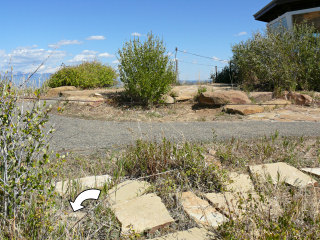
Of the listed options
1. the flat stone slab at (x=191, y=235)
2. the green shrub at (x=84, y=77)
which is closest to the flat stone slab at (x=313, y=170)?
the flat stone slab at (x=191, y=235)

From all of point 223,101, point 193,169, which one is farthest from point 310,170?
point 223,101

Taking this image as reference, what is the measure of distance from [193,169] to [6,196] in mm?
1615

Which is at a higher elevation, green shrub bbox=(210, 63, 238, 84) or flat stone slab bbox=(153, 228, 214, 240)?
green shrub bbox=(210, 63, 238, 84)

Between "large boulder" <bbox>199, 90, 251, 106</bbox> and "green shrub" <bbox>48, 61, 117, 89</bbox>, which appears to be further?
"green shrub" <bbox>48, 61, 117, 89</bbox>

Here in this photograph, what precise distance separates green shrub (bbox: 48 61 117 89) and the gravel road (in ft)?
19.4

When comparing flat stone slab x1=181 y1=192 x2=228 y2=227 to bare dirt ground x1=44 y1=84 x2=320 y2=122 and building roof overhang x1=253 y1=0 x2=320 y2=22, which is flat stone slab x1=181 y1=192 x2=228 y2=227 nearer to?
bare dirt ground x1=44 y1=84 x2=320 y2=122

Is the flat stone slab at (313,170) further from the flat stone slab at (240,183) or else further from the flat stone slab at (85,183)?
the flat stone slab at (85,183)

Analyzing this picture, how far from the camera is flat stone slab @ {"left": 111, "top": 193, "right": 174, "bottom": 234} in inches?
90.5

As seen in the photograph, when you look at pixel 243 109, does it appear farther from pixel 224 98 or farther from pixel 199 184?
pixel 199 184

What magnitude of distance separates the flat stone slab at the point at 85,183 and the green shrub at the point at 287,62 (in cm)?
736

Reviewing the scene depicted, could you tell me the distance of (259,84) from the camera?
11.3 m

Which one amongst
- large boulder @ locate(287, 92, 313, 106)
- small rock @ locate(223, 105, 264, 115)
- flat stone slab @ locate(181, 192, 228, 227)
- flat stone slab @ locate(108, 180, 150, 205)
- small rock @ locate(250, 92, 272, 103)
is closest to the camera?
flat stone slab @ locate(181, 192, 228, 227)

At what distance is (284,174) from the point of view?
10.5 ft

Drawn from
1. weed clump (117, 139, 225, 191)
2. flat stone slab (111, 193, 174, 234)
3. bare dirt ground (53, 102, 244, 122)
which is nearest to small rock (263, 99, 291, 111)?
bare dirt ground (53, 102, 244, 122)
